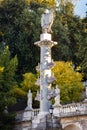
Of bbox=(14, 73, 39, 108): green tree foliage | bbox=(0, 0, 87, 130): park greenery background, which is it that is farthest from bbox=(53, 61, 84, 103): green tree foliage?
bbox=(14, 73, 39, 108): green tree foliage

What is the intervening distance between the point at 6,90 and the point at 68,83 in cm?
582

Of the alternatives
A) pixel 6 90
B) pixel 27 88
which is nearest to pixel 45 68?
pixel 6 90

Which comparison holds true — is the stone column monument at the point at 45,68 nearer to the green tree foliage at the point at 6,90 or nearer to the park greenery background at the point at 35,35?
the green tree foliage at the point at 6,90

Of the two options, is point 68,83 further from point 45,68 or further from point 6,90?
point 45,68

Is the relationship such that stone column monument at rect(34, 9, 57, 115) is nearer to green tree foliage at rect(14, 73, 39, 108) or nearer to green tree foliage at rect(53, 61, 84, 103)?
green tree foliage at rect(53, 61, 84, 103)

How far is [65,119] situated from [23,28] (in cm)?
1645

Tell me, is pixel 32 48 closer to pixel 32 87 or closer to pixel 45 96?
pixel 32 87

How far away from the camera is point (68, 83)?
34062mm

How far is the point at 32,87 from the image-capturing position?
3478 cm

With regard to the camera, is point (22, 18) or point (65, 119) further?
point (22, 18)

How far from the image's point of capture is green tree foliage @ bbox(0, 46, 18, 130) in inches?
1136

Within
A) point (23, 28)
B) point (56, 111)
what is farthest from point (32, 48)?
point (56, 111)

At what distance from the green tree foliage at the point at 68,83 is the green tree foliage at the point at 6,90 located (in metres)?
4.15

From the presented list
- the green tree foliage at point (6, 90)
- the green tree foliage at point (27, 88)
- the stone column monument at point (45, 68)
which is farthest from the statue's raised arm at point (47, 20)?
the green tree foliage at point (27, 88)
